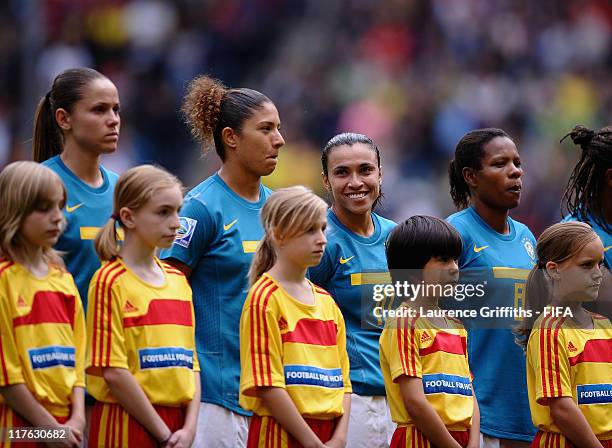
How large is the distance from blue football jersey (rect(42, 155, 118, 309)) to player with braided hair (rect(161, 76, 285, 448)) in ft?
1.23

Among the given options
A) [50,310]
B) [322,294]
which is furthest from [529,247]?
[50,310]

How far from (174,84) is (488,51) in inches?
146

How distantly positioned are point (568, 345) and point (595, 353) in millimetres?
125

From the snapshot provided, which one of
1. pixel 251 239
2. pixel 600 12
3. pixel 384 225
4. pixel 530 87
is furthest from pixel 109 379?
pixel 600 12

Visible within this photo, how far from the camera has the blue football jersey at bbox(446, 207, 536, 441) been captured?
5.74 m

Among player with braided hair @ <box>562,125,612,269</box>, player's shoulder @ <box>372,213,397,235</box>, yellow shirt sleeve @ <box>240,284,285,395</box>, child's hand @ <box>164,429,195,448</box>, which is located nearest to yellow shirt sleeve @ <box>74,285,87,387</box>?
child's hand @ <box>164,429,195,448</box>

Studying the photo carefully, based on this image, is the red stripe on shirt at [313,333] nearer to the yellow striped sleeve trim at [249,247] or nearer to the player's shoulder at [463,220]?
the yellow striped sleeve trim at [249,247]

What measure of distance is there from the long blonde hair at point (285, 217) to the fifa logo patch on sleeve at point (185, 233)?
0.40m

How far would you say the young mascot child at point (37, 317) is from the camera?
14.6 ft

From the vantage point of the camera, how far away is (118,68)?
523 inches

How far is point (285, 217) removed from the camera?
5.00 meters

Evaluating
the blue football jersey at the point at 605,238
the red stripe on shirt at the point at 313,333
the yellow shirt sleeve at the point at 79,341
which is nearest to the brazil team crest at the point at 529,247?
the blue football jersey at the point at 605,238

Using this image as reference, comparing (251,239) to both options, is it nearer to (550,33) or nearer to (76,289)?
(76,289)

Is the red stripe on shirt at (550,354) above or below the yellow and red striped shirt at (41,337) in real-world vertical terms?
above
